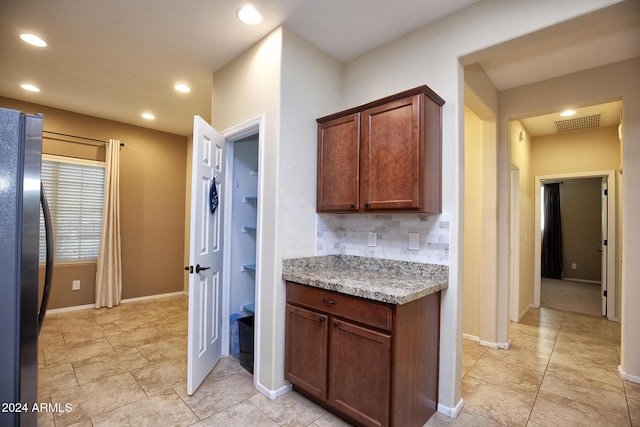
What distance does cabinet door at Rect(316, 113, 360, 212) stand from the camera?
2.31m

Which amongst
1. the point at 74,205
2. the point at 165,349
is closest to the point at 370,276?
the point at 165,349

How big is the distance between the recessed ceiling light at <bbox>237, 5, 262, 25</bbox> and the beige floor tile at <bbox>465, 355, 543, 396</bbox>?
322 centimetres

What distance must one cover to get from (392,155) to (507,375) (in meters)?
2.10

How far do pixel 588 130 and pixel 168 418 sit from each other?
19.3ft

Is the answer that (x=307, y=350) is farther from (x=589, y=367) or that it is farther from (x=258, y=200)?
→ (x=589, y=367)

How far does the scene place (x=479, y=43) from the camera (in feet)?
6.60

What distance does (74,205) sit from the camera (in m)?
4.23

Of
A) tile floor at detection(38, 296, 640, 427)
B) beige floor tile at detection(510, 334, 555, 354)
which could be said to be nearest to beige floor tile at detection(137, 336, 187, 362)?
tile floor at detection(38, 296, 640, 427)

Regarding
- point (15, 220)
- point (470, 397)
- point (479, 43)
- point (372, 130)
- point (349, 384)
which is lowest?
point (470, 397)

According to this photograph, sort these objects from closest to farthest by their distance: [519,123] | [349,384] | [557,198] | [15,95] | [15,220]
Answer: [15,220] → [349,384] → [15,95] → [519,123] → [557,198]

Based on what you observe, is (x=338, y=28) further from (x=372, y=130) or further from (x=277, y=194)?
(x=277, y=194)

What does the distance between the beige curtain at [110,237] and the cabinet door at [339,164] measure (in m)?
3.43

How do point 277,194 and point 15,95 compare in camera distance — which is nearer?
point 277,194

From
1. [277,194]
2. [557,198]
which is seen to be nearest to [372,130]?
[277,194]
